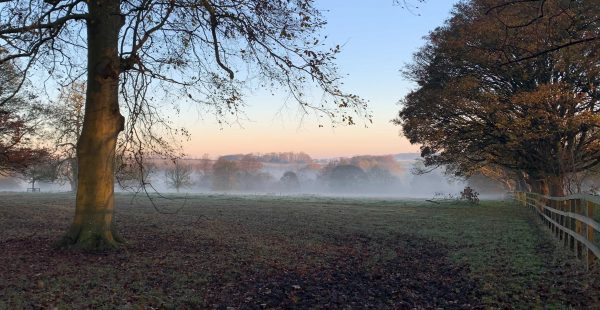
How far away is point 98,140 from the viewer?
950cm

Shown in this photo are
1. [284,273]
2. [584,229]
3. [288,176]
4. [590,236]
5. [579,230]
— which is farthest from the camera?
[288,176]

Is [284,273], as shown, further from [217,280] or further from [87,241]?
[87,241]

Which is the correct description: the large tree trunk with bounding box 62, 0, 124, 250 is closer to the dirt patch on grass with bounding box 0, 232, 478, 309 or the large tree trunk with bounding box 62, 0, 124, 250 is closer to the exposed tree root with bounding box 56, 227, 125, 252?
the exposed tree root with bounding box 56, 227, 125, 252

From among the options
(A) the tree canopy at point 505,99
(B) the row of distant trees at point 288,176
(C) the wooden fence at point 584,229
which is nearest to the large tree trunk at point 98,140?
(C) the wooden fence at point 584,229

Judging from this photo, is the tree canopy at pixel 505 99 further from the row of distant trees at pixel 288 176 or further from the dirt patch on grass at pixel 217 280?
the row of distant trees at pixel 288 176

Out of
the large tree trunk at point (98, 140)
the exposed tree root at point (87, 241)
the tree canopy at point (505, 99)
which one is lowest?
the exposed tree root at point (87, 241)

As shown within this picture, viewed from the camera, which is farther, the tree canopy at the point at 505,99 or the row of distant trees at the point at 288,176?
the row of distant trees at the point at 288,176

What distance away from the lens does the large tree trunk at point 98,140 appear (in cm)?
948

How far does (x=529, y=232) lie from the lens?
1505 cm

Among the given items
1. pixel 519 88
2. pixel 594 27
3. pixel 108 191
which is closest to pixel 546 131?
pixel 519 88

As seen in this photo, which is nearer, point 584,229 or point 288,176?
point 584,229

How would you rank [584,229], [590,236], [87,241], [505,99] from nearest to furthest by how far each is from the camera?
1. [590,236]
2. [584,229]
3. [87,241]
4. [505,99]

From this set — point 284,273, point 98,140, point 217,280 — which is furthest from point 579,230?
point 98,140

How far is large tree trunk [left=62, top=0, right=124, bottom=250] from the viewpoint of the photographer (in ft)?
31.1
